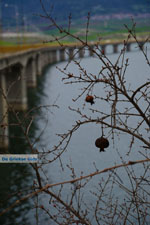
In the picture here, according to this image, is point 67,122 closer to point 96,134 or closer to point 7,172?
point 96,134

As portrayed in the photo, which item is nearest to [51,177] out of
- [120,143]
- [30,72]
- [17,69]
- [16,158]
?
[120,143]

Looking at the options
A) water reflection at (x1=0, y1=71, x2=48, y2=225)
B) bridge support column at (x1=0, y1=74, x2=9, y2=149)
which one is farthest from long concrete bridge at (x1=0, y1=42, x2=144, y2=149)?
water reflection at (x1=0, y1=71, x2=48, y2=225)

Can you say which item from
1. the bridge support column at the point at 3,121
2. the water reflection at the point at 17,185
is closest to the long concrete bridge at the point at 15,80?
the bridge support column at the point at 3,121

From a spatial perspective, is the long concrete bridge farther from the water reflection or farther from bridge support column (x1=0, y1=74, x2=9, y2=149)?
the water reflection

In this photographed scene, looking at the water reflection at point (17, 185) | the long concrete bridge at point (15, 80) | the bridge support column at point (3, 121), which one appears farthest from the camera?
the water reflection at point (17, 185)

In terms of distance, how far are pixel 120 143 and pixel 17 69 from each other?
75.0 ft

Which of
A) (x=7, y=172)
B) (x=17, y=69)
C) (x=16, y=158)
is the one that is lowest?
(x=7, y=172)

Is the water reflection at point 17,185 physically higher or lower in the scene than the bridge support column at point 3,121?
lower

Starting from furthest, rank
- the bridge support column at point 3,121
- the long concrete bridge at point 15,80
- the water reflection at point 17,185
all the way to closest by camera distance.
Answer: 1. the water reflection at point 17,185
2. the long concrete bridge at point 15,80
3. the bridge support column at point 3,121

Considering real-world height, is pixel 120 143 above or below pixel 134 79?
below

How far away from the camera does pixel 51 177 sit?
19.5 meters

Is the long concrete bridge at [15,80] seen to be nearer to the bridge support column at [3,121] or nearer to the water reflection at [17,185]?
the bridge support column at [3,121]

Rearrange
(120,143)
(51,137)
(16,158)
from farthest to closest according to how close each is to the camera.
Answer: (51,137)
(120,143)
(16,158)

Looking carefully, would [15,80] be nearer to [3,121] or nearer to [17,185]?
[17,185]
